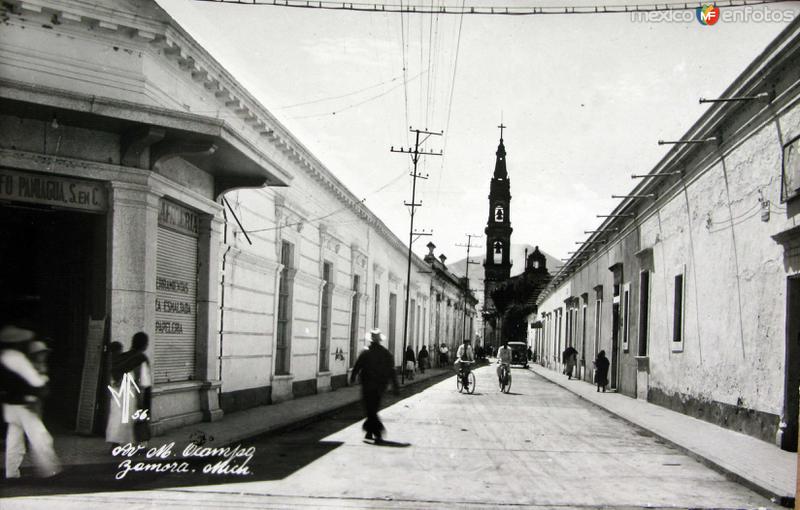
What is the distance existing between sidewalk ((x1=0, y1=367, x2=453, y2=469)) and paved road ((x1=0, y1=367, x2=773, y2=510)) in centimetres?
35

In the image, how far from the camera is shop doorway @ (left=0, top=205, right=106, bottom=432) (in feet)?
34.8

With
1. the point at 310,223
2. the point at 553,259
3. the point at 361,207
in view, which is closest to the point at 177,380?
the point at 310,223

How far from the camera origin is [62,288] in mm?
10922

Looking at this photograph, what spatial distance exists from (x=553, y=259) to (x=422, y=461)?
167 m

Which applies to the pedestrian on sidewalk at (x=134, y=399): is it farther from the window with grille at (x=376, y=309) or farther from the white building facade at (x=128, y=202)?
the window with grille at (x=376, y=309)

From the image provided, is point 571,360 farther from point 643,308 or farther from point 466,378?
point 643,308

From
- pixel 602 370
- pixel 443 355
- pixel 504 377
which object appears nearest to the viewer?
pixel 504 377

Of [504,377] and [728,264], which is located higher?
[728,264]

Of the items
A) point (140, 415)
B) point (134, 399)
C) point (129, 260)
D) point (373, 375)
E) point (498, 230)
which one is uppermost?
point (498, 230)

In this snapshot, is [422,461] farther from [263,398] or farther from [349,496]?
[263,398]

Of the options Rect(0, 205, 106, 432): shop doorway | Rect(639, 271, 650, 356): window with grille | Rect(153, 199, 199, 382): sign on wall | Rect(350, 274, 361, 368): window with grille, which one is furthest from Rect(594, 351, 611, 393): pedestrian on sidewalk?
Rect(0, 205, 106, 432): shop doorway

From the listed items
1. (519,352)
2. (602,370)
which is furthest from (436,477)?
(519,352)

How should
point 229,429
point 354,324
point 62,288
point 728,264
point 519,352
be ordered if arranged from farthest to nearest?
point 519,352
point 354,324
point 728,264
point 229,429
point 62,288

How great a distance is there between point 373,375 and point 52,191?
521 cm
